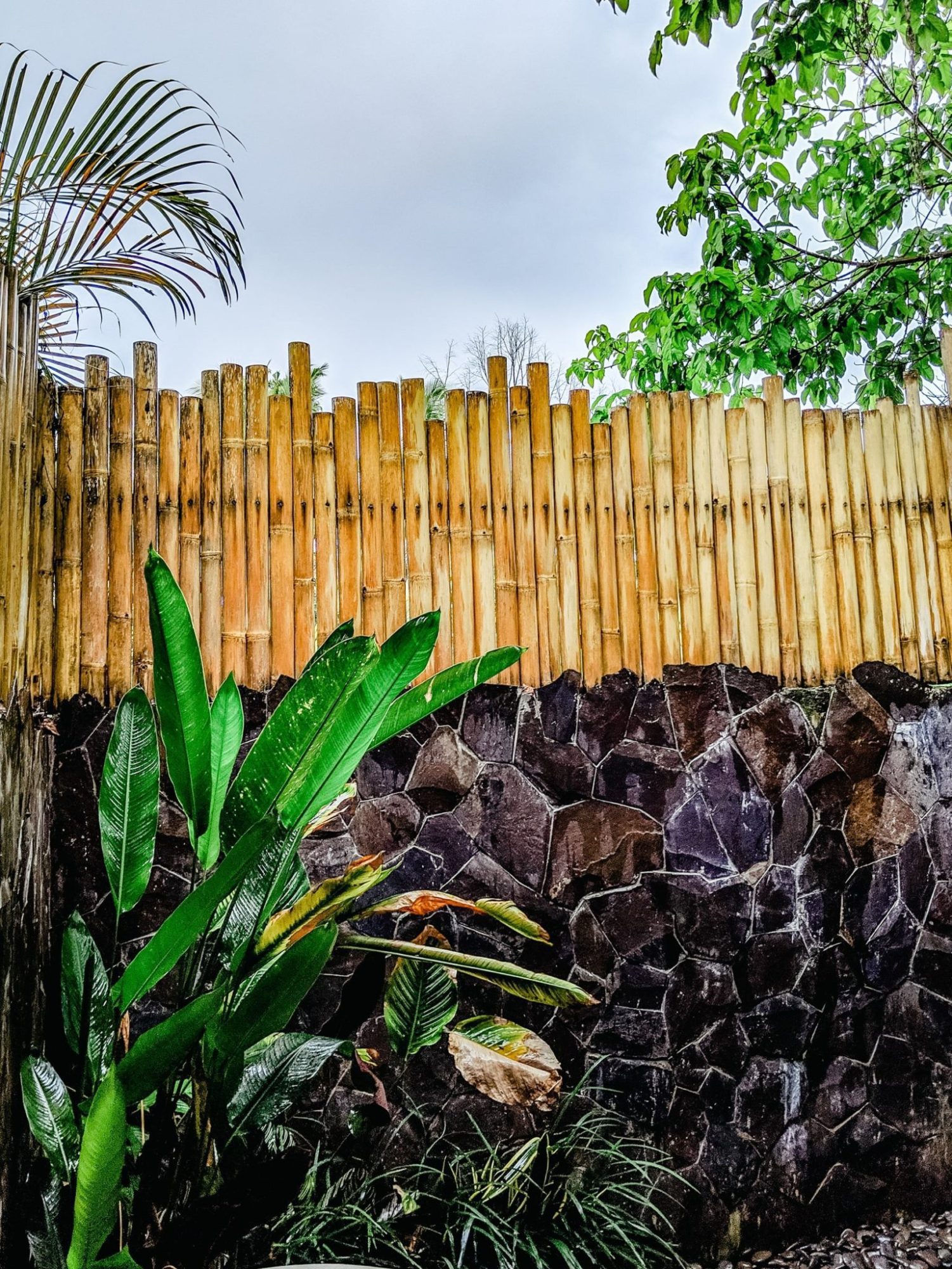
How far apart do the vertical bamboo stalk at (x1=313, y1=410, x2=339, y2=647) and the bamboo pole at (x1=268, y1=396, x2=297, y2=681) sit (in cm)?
4

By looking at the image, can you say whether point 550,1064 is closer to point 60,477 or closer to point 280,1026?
point 280,1026

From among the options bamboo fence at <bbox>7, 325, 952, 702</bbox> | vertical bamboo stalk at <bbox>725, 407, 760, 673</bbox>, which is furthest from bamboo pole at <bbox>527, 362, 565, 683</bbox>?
vertical bamboo stalk at <bbox>725, 407, 760, 673</bbox>

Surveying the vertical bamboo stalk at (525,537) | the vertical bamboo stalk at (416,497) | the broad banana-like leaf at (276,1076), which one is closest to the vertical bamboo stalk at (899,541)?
the vertical bamboo stalk at (525,537)

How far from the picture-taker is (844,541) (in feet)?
9.47

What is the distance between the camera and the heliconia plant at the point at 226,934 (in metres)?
1.50

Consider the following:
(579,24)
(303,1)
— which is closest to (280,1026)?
(303,1)

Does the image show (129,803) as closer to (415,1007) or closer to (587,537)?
(415,1007)

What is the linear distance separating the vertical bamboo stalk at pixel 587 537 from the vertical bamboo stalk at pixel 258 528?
97 centimetres

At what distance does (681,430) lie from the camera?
9.34 feet

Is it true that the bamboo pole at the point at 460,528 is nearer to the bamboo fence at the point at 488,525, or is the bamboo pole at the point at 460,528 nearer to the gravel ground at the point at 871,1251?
the bamboo fence at the point at 488,525

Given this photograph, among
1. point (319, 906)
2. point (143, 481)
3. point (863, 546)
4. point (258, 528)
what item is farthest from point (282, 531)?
point (863, 546)

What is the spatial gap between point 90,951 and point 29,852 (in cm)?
58

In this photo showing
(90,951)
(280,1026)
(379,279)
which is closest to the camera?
(280,1026)

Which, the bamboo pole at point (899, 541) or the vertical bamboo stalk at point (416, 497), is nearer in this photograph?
the vertical bamboo stalk at point (416, 497)
